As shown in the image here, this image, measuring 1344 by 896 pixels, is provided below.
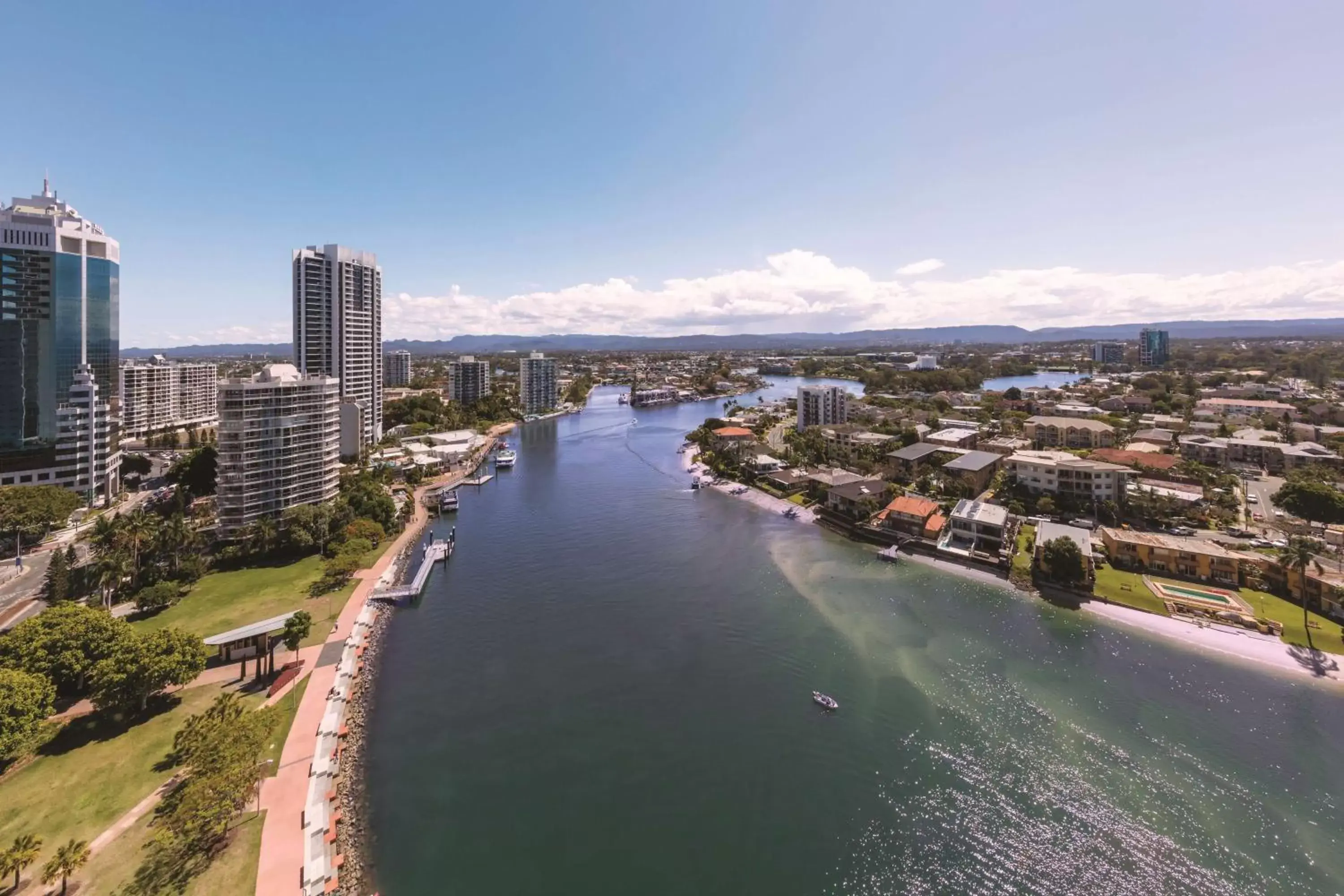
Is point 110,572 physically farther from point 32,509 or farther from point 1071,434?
point 1071,434

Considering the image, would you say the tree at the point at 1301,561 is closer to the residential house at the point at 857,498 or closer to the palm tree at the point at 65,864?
the residential house at the point at 857,498

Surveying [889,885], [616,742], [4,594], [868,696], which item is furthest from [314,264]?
[889,885]

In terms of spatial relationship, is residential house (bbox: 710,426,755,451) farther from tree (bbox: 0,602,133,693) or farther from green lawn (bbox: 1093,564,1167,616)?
tree (bbox: 0,602,133,693)

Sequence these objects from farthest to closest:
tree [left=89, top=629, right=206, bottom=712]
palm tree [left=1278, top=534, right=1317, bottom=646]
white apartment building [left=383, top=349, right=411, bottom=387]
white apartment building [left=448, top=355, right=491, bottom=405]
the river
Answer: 1. white apartment building [left=383, top=349, right=411, bottom=387]
2. white apartment building [left=448, top=355, right=491, bottom=405]
3. palm tree [left=1278, top=534, right=1317, bottom=646]
4. tree [left=89, top=629, right=206, bottom=712]
5. the river

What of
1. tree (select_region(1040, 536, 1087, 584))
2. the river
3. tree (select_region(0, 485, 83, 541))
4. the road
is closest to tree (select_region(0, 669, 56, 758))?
the river

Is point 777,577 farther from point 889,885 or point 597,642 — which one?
point 889,885
